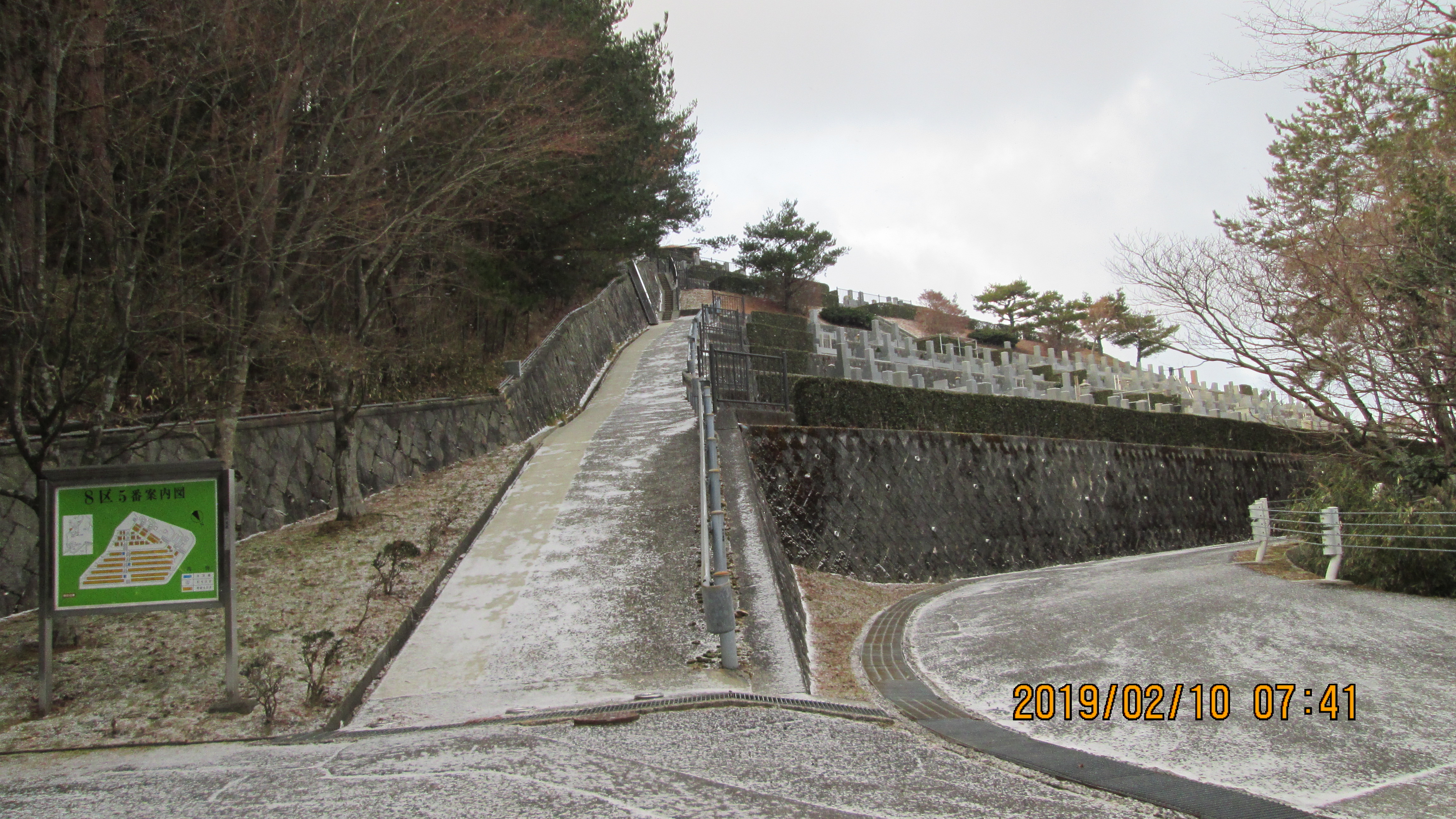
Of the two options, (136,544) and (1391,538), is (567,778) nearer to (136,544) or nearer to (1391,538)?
(136,544)

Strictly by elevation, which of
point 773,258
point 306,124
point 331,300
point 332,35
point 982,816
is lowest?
point 982,816

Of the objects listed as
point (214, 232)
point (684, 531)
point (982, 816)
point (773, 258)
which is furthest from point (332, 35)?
point (773, 258)

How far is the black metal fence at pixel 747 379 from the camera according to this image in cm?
1350

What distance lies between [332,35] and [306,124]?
1.08 meters

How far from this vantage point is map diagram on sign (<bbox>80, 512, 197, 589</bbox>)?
6.57m

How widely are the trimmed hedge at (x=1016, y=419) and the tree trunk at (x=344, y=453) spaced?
6.03m

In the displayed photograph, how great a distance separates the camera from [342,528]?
1114cm

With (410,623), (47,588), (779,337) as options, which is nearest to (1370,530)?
(410,623)

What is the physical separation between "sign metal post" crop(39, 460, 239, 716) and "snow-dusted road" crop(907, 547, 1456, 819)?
17.6 ft

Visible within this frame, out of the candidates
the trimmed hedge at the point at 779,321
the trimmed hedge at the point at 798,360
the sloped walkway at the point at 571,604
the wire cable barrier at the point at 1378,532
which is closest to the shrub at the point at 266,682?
the sloped walkway at the point at 571,604

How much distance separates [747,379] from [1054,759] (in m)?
9.17

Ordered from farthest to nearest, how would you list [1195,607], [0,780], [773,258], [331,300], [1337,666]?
1. [773,258]
2. [331,300]
3. [1195,607]
4. [1337,666]
5. [0,780]

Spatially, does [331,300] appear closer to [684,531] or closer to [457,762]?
[684,531]

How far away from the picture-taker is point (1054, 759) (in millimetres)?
5105
